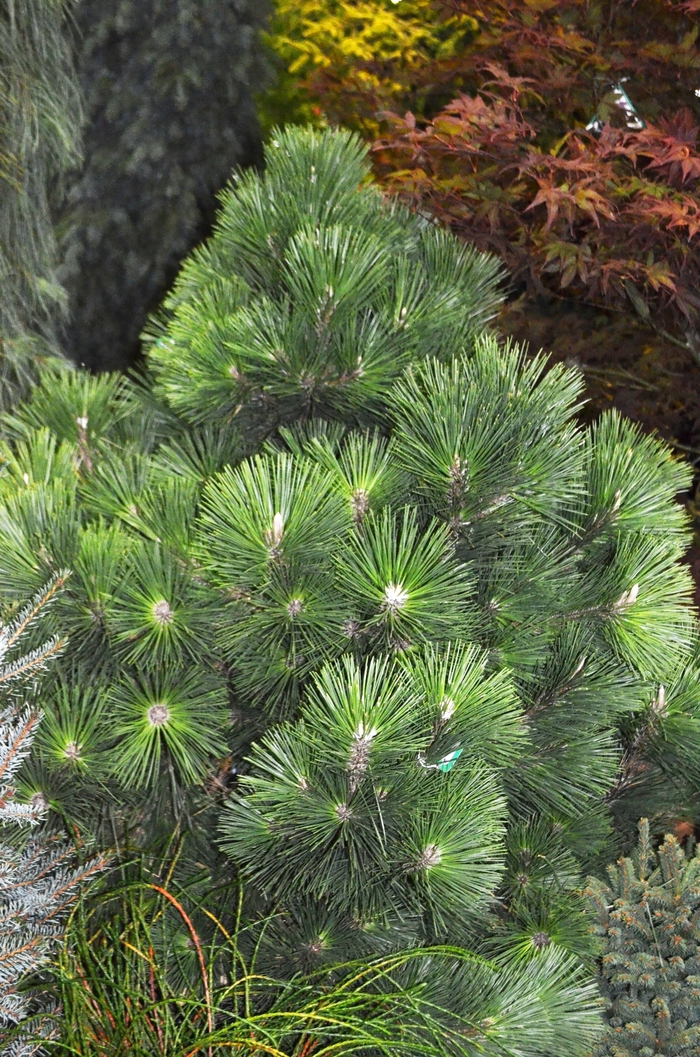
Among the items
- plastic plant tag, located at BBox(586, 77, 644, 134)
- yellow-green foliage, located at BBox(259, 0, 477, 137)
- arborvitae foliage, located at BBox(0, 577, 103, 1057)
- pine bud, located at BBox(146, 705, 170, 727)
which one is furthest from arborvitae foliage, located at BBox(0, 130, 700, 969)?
yellow-green foliage, located at BBox(259, 0, 477, 137)

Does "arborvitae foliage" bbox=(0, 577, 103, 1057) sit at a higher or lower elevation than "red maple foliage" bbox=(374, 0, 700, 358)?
lower

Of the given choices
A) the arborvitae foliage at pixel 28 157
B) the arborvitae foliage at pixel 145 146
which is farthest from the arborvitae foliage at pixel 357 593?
the arborvitae foliage at pixel 145 146


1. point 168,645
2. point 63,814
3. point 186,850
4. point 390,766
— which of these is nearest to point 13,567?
point 168,645

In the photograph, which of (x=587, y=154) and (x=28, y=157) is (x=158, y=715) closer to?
(x=587, y=154)

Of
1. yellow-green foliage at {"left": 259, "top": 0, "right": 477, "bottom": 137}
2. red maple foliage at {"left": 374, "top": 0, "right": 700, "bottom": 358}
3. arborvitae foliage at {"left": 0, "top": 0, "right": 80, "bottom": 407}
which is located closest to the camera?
red maple foliage at {"left": 374, "top": 0, "right": 700, "bottom": 358}

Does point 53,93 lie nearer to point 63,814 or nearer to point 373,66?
point 373,66

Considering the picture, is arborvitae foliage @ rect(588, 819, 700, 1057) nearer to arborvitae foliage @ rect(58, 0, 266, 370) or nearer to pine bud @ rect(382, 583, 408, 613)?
pine bud @ rect(382, 583, 408, 613)

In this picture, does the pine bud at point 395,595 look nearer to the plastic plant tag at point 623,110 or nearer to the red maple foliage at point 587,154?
the red maple foliage at point 587,154

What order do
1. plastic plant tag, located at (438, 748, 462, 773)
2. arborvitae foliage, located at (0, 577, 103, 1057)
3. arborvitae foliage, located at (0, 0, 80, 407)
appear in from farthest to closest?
1. arborvitae foliage, located at (0, 0, 80, 407)
2. plastic plant tag, located at (438, 748, 462, 773)
3. arborvitae foliage, located at (0, 577, 103, 1057)
